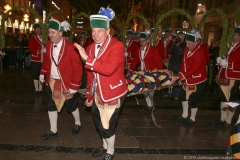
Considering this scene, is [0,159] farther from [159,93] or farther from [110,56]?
[159,93]

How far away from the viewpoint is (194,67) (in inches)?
215

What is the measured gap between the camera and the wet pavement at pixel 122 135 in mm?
4402

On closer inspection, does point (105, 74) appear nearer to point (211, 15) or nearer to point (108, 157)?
point (108, 157)

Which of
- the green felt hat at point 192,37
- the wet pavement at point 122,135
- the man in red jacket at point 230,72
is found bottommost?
the wet pavement at point 122,135

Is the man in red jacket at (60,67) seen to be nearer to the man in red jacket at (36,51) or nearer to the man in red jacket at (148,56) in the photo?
the man in red jacket at (148,56)

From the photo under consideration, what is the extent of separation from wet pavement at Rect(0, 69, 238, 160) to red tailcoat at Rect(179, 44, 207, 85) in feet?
4.03

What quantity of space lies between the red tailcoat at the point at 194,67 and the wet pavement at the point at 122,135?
1227 millimetres

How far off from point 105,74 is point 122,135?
2.35 metres

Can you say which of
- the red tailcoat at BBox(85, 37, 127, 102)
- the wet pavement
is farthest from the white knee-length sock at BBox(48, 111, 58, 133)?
the red tailcoat at BBox(85, 37, 127, 102)

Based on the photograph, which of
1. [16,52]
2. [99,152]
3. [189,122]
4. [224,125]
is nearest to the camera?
[99,152]

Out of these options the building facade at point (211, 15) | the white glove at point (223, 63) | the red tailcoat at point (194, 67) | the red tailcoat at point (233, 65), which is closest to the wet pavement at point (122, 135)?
the red tailcoat at point (194, 67)

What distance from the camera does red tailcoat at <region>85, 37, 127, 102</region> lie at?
333cm

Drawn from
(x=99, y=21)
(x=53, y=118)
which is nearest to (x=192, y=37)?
(x=99, y=21)

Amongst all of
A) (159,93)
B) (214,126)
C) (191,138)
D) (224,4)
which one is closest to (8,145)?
(191,138)
